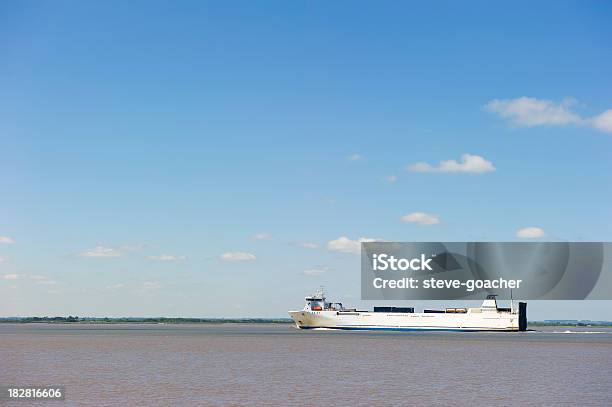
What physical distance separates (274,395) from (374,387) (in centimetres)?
737

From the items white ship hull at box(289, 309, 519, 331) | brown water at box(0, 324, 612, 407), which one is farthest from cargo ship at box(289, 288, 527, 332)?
brown water at box(0, 324, 612, 407)

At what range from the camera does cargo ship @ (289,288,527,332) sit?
17888 cm

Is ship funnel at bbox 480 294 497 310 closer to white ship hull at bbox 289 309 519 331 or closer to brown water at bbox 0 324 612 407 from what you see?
white ship hull at bbox 289 309 519 331

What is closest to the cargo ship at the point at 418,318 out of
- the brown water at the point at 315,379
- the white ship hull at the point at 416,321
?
the white ship hull at the point at 416,321

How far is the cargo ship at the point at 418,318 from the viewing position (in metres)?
179

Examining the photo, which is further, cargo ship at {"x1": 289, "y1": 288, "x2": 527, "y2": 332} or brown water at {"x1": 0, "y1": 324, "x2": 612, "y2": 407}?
cargo ship at {"x1": 289, "y1": 288, "x2": 527, "y2": 332}

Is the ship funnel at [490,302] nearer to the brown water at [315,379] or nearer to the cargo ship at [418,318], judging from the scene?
the cargo ship at [418,318]

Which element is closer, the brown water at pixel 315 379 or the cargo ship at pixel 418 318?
the brown water at pixel 315 379

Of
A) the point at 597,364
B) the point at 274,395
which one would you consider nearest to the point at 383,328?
the point at 597,364

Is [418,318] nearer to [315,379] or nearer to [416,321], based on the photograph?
[416,321]

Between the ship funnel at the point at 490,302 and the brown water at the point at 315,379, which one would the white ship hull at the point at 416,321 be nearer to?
the ship funnel at the point at 490,302

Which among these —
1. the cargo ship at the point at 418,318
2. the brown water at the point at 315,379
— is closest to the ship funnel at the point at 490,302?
the cargo ship at the point at 418,318

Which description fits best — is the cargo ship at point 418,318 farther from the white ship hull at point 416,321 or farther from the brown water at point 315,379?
the brown water at point 315,379

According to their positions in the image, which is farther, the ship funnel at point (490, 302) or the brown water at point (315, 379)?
the ship funnel at point (490, 302)
